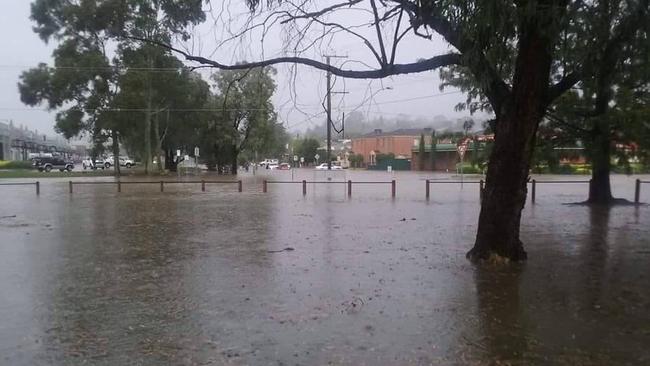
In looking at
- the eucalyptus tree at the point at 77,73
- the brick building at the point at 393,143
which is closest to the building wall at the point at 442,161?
the brick building at the point at 393,143

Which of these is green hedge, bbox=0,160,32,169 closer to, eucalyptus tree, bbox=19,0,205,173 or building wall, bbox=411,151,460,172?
eucalyptus tree, bbox=19,0,205,173

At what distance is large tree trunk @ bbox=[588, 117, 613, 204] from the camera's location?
1897 centimetres

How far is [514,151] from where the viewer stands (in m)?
9.15

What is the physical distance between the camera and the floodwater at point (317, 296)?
5.39 m

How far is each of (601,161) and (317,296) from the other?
1557cm

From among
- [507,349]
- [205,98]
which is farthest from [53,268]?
[205,98]

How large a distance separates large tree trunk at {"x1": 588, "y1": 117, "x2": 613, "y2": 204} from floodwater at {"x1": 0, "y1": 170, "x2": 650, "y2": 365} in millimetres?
4706

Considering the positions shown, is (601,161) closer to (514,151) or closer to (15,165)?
(514,151)

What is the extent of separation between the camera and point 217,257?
1045 cm

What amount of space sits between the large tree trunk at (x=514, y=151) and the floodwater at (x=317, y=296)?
1.85 ft

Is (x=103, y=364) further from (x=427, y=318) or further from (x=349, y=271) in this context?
(x=349, y=271)

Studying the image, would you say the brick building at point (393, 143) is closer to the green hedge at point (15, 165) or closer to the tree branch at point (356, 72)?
the green hedge at point (15, 165)

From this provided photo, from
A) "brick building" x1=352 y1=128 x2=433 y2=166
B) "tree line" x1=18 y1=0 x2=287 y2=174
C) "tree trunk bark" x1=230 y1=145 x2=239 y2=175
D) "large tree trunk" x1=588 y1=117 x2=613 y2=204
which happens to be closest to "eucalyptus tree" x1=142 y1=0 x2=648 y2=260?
"large tree trunk" x1=588 y1=117 x2=613 y2=204

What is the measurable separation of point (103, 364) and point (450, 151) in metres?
83.0
